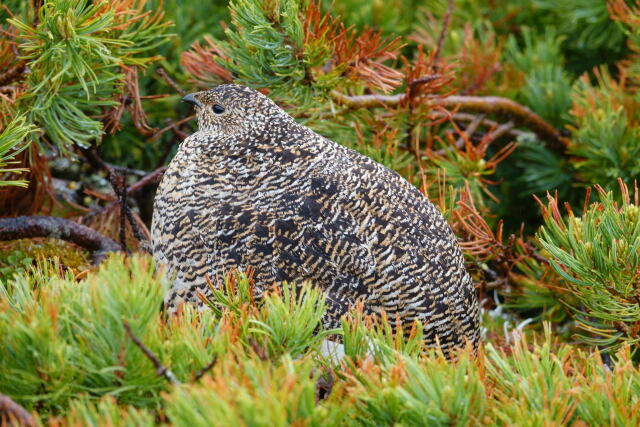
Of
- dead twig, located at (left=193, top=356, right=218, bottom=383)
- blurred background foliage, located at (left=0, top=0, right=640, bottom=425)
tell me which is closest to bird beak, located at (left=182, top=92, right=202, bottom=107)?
blurred background foliage, located at (left=0, top=0, right=640, bottom=425)

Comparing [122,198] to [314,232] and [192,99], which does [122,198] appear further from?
[314,232]

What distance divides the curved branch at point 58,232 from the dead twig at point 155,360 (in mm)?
1167

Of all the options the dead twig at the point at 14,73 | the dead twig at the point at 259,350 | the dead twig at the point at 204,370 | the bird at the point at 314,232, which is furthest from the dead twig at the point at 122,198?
the dead twig at the point at 204,370

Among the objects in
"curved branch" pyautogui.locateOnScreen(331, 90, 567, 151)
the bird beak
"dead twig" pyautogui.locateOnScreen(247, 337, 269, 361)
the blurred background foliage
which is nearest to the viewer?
the blurred background foliage

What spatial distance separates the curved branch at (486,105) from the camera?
2701mm

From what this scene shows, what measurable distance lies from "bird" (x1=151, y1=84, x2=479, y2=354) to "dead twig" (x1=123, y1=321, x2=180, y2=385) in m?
0.79

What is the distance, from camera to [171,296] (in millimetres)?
2139

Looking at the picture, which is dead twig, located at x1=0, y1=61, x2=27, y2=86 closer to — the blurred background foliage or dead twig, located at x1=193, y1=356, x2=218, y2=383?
the blurred background foliage

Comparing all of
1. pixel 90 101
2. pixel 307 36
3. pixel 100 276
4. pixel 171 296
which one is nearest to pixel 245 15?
pixel 307 36

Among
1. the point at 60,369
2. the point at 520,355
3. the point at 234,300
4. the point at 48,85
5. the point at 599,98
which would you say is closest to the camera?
the point at 60,369

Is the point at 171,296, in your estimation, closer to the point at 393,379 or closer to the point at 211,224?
the point at 211,224

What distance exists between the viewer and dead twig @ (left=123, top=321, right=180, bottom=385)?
1228 millimetres

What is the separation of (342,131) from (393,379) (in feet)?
5.07

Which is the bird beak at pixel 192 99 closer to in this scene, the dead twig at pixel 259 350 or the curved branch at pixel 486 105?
the curved branch at pixel 486 105
